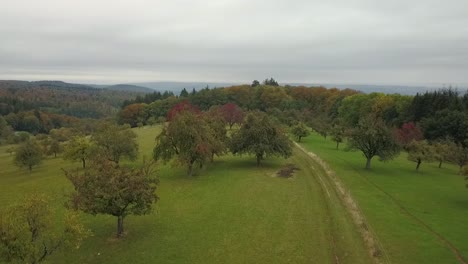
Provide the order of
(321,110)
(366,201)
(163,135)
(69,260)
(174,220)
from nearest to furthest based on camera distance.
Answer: (69,260)
(174,220)
(366,201)
(163,135)
(321,110)

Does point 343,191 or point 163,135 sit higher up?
point 163,135

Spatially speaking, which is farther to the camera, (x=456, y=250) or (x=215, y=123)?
(x=215, y=123)

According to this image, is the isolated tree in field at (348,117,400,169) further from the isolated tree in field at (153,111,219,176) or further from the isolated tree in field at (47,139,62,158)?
the isolated tree in field at (47,139,62,158)

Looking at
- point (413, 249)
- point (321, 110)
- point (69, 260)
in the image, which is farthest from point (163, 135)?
point (321, 110)

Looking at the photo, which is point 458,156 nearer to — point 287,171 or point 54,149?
point 287,171

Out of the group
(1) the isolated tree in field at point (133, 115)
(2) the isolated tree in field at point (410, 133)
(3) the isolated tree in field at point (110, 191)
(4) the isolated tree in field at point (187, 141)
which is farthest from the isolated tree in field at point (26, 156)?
(1) the isolated tree in field at point (133, 115)

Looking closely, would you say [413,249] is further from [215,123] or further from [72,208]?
[215,123]

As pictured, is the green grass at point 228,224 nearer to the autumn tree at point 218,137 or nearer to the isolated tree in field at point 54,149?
the autumn tree at point 218,137
